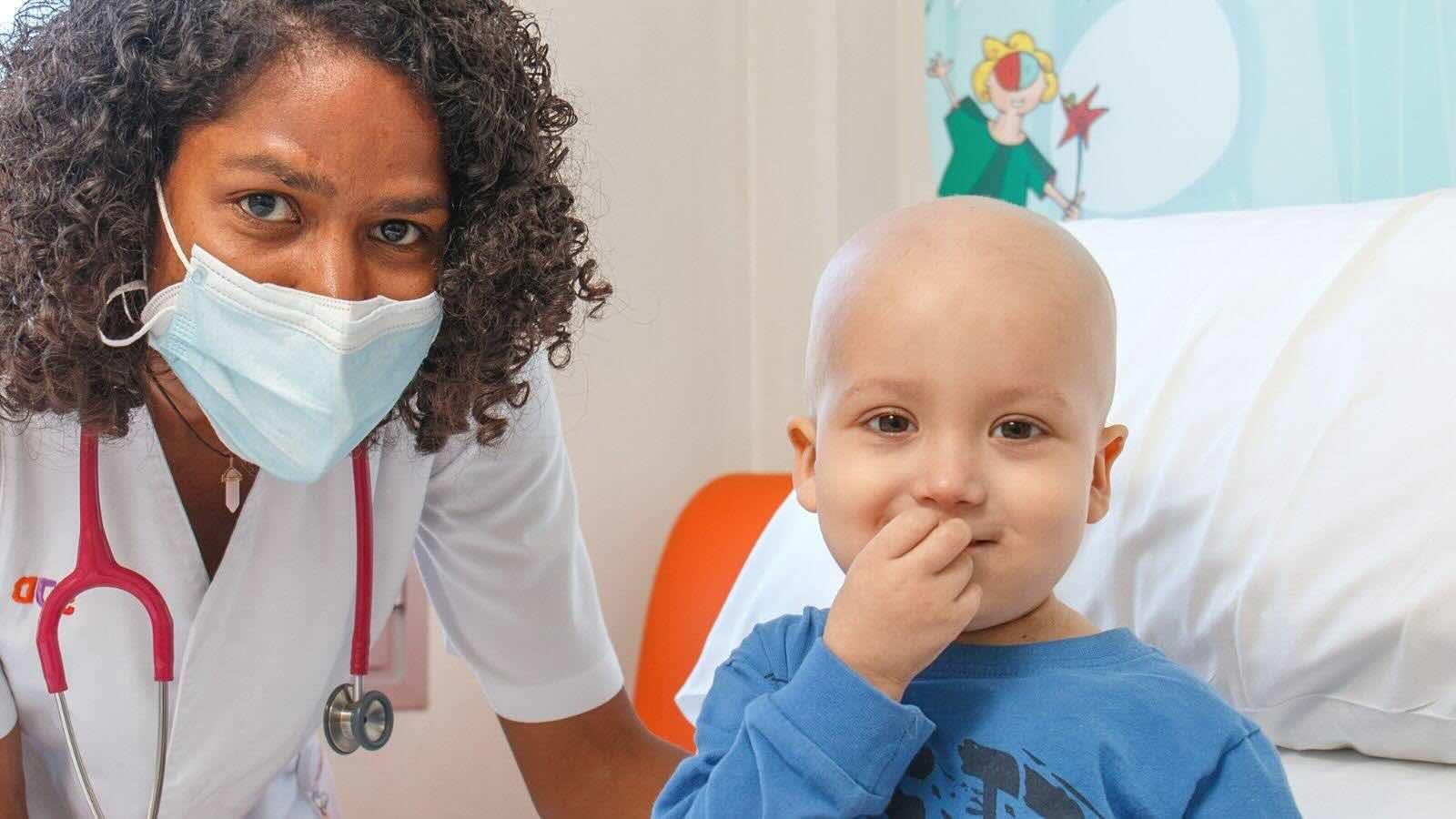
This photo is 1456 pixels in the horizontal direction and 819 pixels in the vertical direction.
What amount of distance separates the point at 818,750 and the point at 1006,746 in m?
0.12

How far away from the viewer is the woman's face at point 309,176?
103cm

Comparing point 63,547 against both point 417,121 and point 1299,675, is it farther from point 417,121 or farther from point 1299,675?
point 1299,675

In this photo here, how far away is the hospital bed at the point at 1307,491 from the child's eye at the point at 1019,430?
0.29 meters

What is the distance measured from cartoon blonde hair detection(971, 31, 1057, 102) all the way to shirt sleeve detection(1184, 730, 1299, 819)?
117 centimetres

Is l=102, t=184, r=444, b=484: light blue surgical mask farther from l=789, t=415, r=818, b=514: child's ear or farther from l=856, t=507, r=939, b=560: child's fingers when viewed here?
l=856, t=507, r=939, b=560: child's fingers

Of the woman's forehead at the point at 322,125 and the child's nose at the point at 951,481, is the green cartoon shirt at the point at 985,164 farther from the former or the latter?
the child's nose at the point at 951,481

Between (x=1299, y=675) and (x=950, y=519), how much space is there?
0.39 m

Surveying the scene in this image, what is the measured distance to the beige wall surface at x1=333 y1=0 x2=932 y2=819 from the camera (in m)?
1.99

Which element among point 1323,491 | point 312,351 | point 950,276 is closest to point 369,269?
point 312,351

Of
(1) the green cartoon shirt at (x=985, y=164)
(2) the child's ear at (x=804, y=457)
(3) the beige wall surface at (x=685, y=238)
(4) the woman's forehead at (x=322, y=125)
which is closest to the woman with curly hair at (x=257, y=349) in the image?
(4) the woman's forehead at (x=322, y=125)

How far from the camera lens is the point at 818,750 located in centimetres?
75

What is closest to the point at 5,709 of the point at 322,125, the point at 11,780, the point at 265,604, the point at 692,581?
the point at 11,780

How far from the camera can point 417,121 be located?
1083 millimetres

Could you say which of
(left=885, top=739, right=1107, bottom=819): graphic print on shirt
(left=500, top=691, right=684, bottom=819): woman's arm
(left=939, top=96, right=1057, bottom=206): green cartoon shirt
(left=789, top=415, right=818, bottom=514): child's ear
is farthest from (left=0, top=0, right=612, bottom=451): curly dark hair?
(left=939, top=96, right=1057, bottom=206): green cartoon shirt
